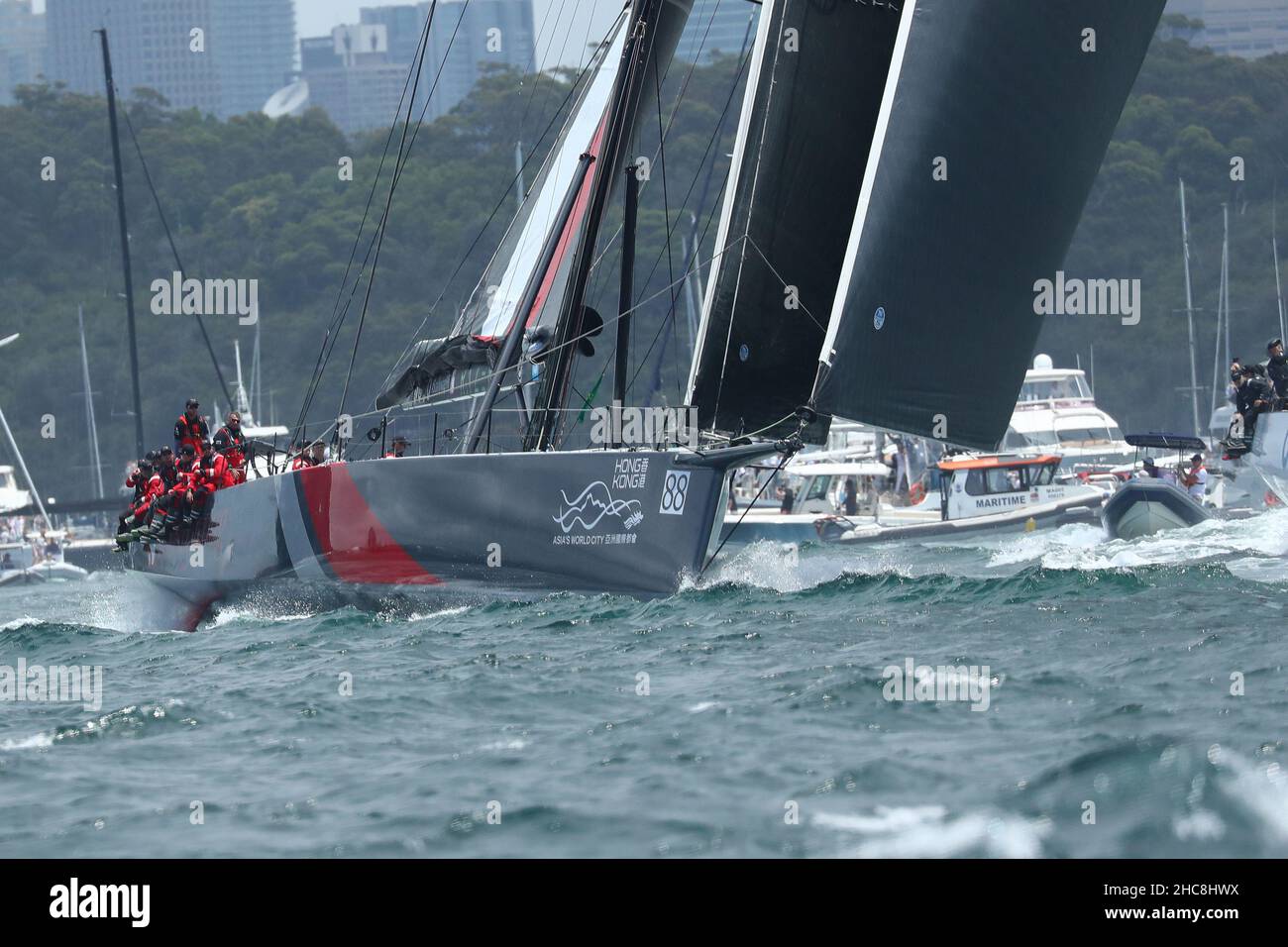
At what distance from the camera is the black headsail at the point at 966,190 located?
1099 cm

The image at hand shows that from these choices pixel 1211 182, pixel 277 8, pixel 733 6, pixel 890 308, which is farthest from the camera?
pixel 277 8

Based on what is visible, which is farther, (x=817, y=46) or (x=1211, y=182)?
(x=1211, y=182)

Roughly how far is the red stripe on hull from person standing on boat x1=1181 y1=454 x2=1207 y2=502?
10919 millimetres

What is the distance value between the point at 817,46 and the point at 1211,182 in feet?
161

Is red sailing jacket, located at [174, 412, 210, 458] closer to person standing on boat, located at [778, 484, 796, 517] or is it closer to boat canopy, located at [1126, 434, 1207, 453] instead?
boat canopy, located at [1126, 434, 1207, 453]

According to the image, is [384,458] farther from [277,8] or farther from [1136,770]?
[277,8]

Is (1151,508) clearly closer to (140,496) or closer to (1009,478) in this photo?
(140,496)

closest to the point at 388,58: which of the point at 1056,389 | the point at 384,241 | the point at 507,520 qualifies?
the point at 384,241

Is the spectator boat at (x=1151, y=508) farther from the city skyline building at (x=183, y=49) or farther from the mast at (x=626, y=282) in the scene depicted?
the city skyline building at (x=183, y=49)

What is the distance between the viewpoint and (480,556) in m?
11.8

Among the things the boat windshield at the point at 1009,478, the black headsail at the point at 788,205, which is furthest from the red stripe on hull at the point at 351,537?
the boat windshield at the point at 1009,478

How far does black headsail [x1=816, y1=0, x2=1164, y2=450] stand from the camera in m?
11.0

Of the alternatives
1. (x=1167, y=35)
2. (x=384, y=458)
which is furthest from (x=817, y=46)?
(x=1167, y=35)

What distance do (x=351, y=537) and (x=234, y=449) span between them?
2629 millimetres
